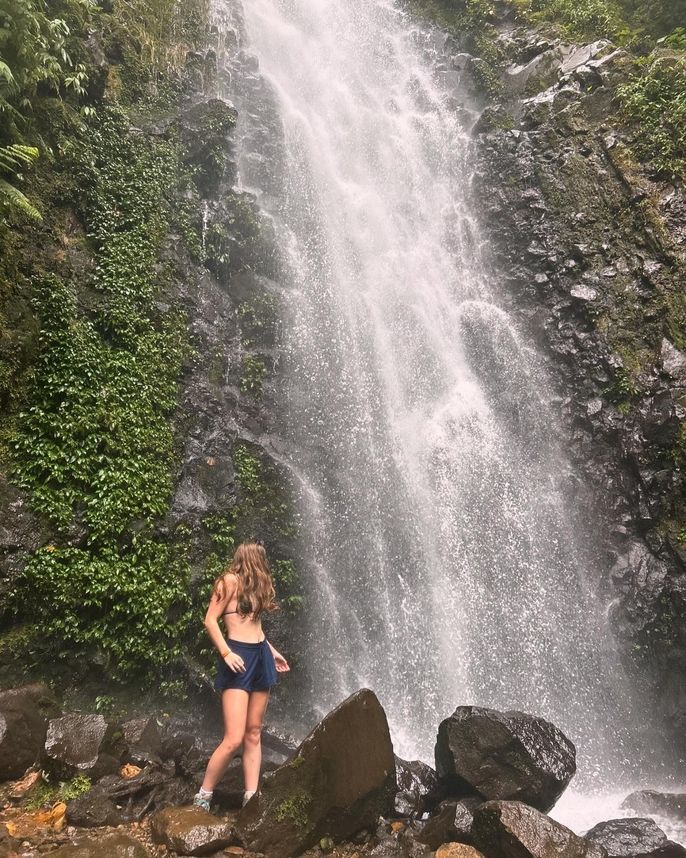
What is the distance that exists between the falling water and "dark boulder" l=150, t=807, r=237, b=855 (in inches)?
191

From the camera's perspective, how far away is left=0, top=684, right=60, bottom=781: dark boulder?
4.86 metres

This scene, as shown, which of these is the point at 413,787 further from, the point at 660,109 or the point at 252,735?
the point at 660,109

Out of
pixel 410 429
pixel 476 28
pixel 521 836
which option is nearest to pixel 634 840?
pixel 521 836

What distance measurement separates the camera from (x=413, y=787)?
242 inches

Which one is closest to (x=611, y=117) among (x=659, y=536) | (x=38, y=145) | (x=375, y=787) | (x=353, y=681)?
(x=659, y=536)

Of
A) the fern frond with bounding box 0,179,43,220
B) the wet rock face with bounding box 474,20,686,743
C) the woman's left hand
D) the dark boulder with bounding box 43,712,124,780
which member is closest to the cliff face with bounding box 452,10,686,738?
the wet rock face with bounding box 474,20,686,743

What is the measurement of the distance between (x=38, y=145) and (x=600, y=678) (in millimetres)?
13862

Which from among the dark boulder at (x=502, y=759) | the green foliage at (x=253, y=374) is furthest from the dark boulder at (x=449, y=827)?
the green foliage at (x=253, y=374)

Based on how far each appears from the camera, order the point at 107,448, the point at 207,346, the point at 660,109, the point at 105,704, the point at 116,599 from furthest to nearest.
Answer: the point at 660,109, the point at 207,346, the point at 107,448, the point at 116,599, the point at 105,704

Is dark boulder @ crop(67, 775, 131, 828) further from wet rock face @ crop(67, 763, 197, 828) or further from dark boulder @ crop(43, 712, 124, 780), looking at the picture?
dark boulder @ crop(43, 712, 124, 780)

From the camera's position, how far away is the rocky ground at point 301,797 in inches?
166

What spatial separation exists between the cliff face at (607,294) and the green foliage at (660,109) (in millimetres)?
274

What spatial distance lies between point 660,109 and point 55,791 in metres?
18.7

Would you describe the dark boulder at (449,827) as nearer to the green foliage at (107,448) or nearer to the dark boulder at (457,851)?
the dark boulder at (457,851)
